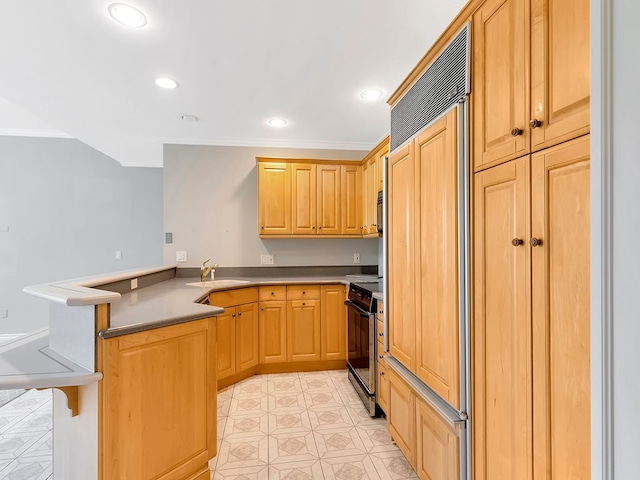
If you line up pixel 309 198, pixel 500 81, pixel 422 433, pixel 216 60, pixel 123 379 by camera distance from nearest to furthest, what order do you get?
pixel 500 81
pixel 123 379
pixel 422 433
pixel 216 60
pixel 309 198

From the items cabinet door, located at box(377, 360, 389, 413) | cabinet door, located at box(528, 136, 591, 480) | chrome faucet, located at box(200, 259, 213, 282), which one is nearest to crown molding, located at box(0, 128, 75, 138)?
chrome faucet, located at box(200, 259, 213, 282)

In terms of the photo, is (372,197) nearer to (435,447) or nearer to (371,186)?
(371,186)

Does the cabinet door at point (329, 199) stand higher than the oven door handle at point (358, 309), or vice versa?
the cabinet door at point (329, 199)

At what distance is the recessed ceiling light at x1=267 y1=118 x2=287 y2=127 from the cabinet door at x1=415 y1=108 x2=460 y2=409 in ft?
6.20

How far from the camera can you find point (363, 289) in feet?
8.75

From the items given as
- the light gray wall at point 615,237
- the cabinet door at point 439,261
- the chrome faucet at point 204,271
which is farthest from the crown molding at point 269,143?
the light gray wall at point 615,237

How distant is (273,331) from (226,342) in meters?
0.51

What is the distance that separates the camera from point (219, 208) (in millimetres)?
3744

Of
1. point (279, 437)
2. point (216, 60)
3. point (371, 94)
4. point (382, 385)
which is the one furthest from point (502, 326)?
point (216, 60)

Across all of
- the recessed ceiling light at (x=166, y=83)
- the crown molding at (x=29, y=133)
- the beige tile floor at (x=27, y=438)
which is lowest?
the beige tile floor at (x=27, y=438)

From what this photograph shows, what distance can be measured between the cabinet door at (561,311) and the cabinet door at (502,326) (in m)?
0.04

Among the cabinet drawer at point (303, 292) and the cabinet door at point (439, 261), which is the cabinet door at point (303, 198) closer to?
the cabinet drawer at point (303, 292)

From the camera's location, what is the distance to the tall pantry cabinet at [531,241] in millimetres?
841

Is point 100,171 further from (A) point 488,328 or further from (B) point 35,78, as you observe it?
(A) point 488,328
